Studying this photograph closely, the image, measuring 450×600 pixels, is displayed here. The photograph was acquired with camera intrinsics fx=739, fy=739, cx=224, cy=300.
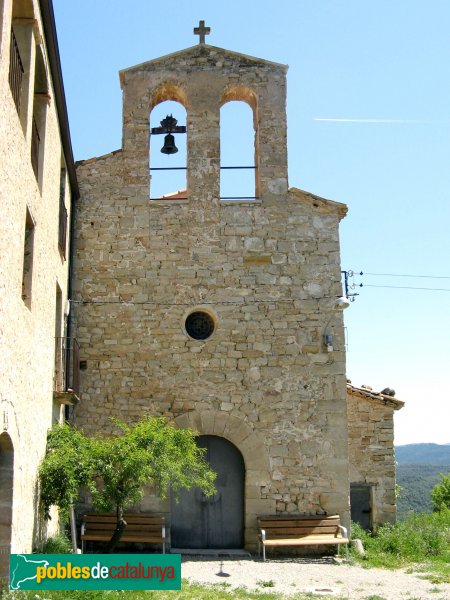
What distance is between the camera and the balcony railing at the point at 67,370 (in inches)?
421

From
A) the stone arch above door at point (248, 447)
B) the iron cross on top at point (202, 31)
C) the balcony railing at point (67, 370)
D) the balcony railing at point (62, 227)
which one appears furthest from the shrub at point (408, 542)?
the iron cross on top at point (202, 31)

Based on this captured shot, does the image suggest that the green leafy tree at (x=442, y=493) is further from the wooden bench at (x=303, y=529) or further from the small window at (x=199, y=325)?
the small window at (x=199, y=325)

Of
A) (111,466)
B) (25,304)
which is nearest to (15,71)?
(25,304)

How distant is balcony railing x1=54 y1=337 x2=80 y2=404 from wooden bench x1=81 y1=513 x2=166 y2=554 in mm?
1942

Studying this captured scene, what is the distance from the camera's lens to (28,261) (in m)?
8.47

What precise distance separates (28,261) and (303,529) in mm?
6161

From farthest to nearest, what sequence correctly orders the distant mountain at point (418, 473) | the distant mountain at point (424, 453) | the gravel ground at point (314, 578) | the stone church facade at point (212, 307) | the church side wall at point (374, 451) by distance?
the distant mountain at point (424, 453) → the distant mountain at point (418, 473) → the church side wall at point (374, 451) → the stone church facade at point (212, 307) → the gravel ground at point (314, 578)

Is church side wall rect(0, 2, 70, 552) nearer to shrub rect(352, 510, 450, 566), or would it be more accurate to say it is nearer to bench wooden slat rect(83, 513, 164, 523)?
bench wooden slat rect(83, 513, 164, 523)

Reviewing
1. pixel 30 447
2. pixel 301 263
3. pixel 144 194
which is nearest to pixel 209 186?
pixel 144 194

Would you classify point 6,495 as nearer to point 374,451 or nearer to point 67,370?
point 67,370

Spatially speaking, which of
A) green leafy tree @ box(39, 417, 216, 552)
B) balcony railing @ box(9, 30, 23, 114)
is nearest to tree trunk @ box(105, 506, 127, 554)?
green leafy tree @ box(39, 417, 216, 552)

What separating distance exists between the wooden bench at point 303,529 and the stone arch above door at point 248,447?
0.73 ft

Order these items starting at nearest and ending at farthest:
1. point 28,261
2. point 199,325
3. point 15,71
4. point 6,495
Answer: point 6,495 < point 15,71 < point 28,261 < point 199,325

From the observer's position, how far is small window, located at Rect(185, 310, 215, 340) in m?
12.5
